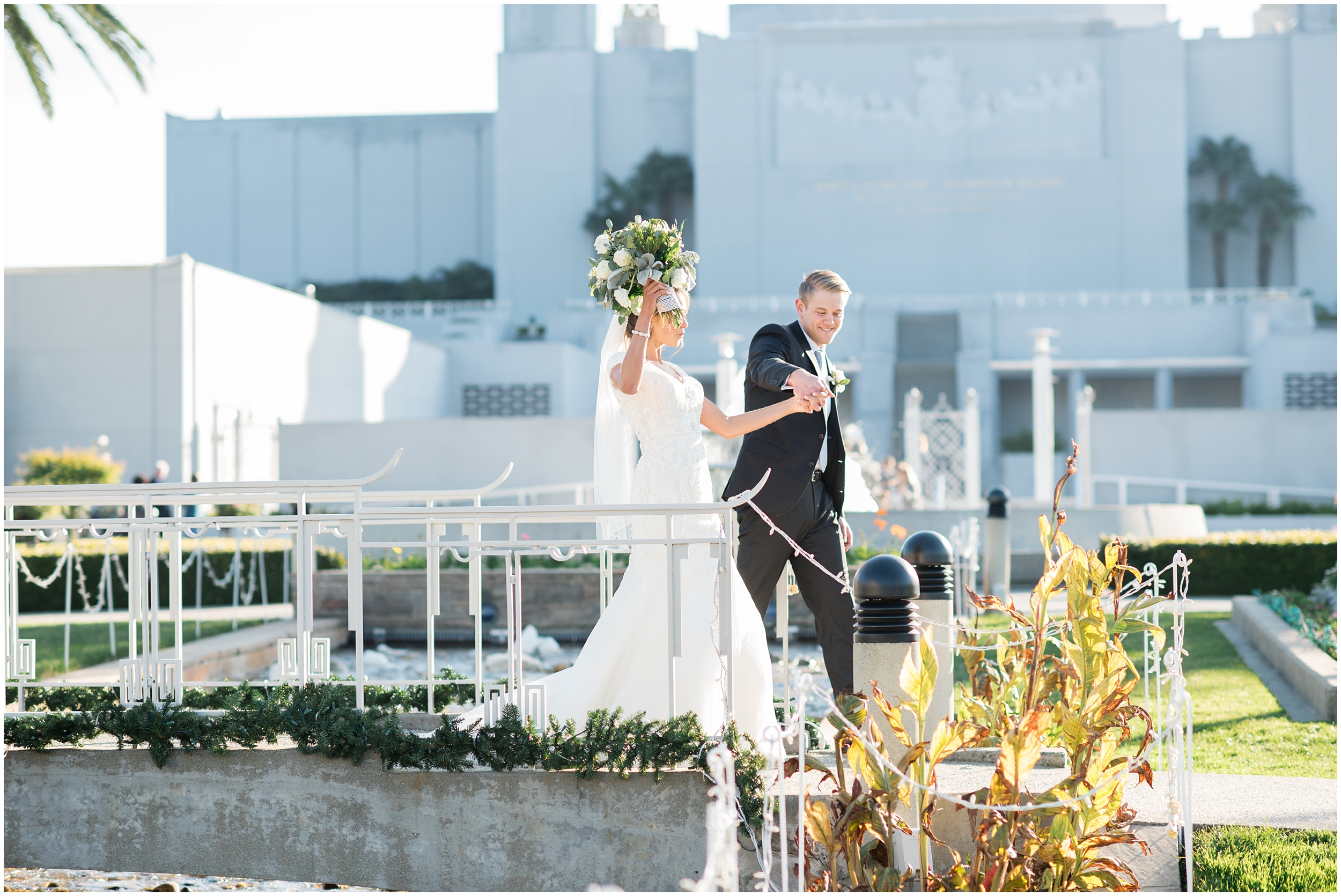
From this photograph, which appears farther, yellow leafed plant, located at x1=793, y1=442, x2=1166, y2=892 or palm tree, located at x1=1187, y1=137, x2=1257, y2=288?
palm tree, located at x1=1187, y1=137, x2=1257, y2=288

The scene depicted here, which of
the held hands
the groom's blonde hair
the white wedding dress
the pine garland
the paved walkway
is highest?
the groom's blonde hair

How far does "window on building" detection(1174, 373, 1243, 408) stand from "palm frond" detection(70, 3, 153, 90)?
1328 inches

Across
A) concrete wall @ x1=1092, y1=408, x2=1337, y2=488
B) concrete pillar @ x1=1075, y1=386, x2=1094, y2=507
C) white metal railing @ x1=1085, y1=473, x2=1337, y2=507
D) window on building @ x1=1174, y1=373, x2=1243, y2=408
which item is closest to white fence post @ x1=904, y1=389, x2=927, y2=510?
concrete pillar @ x1=1075, y1=386, x2=1094, y2=507

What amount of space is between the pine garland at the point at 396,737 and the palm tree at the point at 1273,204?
45.9m

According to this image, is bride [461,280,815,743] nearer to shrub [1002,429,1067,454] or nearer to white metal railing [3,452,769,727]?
white metal railing [3,452,769,727]

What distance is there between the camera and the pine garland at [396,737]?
12.4 ft

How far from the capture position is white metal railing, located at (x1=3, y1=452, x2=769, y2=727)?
3.90 metres

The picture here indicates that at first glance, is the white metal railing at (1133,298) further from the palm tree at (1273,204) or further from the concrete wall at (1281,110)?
the concrete wall at (1281,110)

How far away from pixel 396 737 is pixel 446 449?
19088 millimetres

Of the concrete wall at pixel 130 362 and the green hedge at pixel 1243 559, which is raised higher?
the concrete wall at pixel 130 362

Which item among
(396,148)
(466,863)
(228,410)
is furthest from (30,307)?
(396,148)

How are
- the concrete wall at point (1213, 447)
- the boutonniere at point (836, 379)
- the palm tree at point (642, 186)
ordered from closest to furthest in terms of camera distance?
the boutonniere at point (836, 379)
the concrete wall at point (1213, 447)
the palm tree at point (642, 186)

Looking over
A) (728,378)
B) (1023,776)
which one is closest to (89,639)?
(1023,776)

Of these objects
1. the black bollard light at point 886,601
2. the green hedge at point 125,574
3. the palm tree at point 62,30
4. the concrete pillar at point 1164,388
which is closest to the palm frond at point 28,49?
the palm tree at point 62,30
